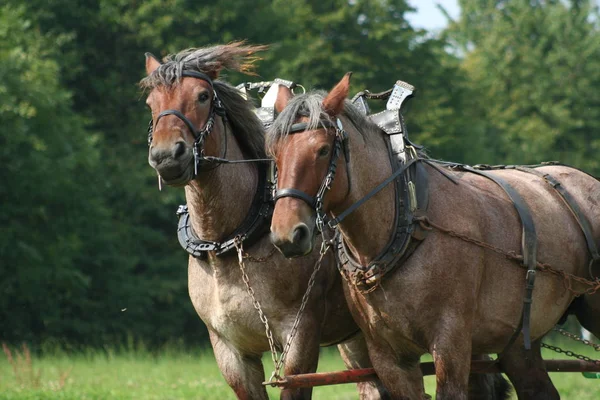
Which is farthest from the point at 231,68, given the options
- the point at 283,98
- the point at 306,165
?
the point at 306,165

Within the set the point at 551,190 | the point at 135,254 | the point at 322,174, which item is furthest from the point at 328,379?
the point at 135,254

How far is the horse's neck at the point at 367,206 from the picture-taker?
5223 mm

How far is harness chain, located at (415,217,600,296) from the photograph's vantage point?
209 inches

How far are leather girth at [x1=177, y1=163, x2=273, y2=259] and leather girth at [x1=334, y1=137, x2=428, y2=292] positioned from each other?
28.6 inches

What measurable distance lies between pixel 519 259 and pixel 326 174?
1.34 meters

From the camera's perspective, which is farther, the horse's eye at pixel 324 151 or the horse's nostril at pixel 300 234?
the horse's eye at pixel 324 151

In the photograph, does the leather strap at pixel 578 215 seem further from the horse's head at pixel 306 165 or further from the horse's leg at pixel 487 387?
the horse's head at pixel 306 165

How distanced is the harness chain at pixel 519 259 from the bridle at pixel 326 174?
51 cm

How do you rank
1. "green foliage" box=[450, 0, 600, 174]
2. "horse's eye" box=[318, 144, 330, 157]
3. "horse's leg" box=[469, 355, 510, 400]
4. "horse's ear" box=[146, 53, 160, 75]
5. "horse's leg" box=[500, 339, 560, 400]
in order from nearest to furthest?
1. "horse's eye" box=[318, 144, 330, 157]
2. "horse's ear" box=[146, 53, 160, 75]
3. "horse's leg" box=[500, 339, 560, 400]
4. "horse's leg" box=[469, 355, 510, 400]
5. "green foliage" box=[450, 0, 600, 174]

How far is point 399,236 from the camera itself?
5.28m

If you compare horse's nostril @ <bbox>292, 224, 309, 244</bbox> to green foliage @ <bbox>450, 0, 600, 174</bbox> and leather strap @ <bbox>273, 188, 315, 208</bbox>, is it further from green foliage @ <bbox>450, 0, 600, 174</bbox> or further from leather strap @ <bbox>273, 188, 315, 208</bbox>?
green foliage @ <bbox>450, 0, 600, 174</bbox>

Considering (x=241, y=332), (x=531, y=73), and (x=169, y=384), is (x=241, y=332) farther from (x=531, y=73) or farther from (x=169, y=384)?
(x=531, y=73)

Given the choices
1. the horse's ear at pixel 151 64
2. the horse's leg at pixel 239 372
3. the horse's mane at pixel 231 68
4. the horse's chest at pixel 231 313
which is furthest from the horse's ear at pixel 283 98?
the horse's leg at pixel 239 372

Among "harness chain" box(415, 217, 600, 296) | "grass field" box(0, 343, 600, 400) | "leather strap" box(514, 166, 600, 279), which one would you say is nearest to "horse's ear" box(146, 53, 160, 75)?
"harness chain" box(415, 217, 600, 296)
